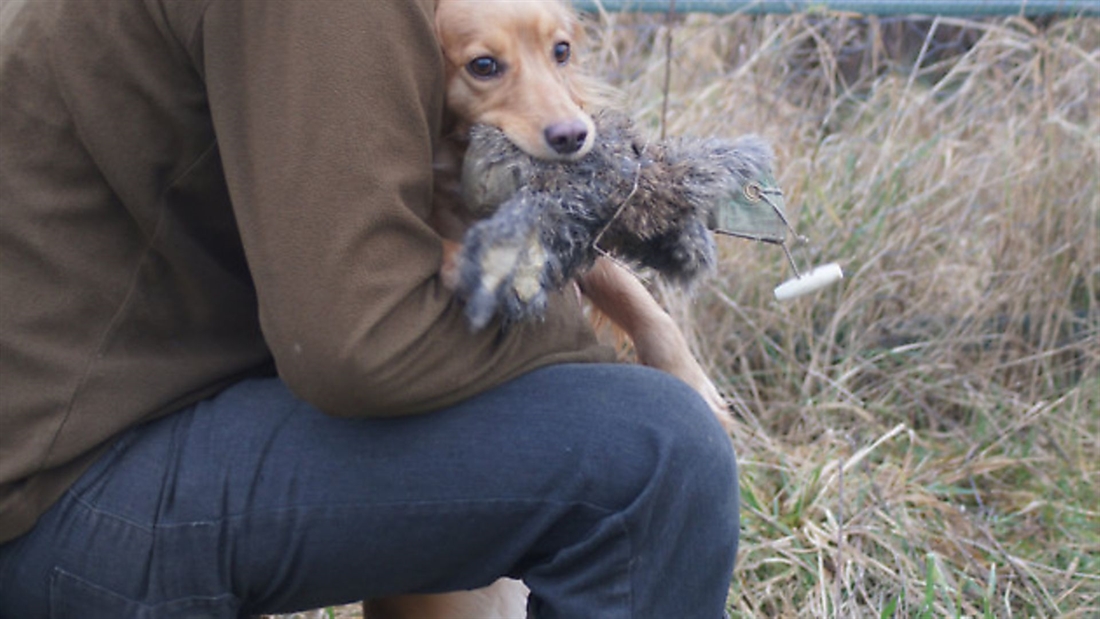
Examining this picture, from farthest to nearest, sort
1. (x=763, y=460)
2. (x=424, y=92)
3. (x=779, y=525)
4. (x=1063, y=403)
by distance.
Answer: (x=1063, y=403) < (x=763, y=460) < (x=779, y=525) < (x=424, y=92)

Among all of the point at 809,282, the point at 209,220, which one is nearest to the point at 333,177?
the point at 209,220

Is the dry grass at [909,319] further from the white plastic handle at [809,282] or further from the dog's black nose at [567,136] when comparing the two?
the dog's black nose at [567,136]

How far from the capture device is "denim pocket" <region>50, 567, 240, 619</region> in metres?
1.69

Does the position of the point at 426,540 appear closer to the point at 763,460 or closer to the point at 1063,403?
the point at 763,460

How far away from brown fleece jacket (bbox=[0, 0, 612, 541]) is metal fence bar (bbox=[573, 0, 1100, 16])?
7.10 ft

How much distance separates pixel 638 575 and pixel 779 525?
139 centimetres

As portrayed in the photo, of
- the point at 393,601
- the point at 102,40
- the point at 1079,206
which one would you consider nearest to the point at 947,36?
the point at 1079,206

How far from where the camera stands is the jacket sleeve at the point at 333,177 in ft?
4.99

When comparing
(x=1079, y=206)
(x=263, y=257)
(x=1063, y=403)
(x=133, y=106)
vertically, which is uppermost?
(x=133, y=106)

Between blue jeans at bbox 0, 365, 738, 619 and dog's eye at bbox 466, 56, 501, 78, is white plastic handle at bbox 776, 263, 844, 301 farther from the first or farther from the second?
dog's eye at bbox 466, 56, 501, 78

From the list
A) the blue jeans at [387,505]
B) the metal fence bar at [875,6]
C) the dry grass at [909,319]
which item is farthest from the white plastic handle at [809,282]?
the metal fence bar at [875,6]

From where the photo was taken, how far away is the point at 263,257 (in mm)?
1557

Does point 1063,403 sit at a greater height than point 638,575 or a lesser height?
lesser

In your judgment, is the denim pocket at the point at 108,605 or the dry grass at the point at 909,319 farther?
the dry grass at the point at 909,319
